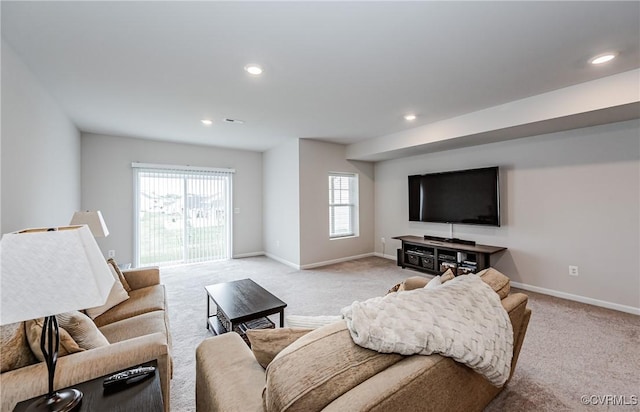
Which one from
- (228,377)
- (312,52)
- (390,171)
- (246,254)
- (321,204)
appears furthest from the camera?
(246,254)

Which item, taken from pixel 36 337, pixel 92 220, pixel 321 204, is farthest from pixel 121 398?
pixel 321 204

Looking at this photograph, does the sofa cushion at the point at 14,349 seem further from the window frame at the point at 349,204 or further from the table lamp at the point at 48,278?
the window frame at the point at 349,204

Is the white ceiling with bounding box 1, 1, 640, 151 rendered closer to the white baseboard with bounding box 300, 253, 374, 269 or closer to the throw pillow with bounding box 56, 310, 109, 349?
the throw pillow with bounding box 56, 310, 109, 349

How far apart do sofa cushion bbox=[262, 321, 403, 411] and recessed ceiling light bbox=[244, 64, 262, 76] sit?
220 cm

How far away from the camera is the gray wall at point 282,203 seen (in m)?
4.96

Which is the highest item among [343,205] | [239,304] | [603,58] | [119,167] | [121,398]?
[603,58]

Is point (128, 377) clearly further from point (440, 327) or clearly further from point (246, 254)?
point (246, 254)

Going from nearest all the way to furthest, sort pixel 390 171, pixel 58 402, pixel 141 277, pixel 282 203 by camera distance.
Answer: pixel 58 402, pixel 141 277, pixel 282 203, pixel 390 171

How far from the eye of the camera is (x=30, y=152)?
92.0 inches

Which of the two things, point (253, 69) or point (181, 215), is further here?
point (181, 215)

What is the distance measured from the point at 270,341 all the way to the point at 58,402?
756 millimetres

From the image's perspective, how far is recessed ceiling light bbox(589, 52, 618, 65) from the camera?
213 centimetres

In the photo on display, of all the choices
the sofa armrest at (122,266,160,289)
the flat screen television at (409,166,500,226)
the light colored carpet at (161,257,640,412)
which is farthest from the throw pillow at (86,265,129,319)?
the flat screen television at (409,166,500,226)

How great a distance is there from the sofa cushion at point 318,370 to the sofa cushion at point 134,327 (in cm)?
126
